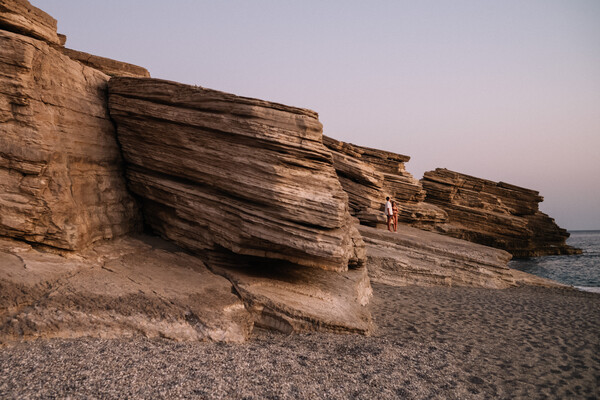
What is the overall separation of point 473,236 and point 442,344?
1329 inches

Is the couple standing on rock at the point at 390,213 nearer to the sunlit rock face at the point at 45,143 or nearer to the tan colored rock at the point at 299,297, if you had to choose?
the tan colored rock at the point at 299,297

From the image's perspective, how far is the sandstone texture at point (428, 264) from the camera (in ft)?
61.7

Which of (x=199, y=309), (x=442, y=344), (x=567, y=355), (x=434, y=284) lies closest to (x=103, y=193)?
(x=199, y=309)

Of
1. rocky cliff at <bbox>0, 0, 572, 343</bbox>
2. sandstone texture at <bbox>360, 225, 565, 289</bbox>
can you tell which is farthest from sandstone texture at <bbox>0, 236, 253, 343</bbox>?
sandstone texture at <bbox>360, 225, 565, 289</bbox>

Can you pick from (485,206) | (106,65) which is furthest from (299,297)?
(485,206)

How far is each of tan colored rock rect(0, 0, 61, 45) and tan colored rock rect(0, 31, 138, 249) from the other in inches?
20.5

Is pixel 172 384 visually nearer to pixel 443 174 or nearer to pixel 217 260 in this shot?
pixel 217 260

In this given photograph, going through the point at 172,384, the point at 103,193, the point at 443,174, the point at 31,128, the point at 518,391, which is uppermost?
the point at 443,174

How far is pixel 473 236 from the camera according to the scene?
39.9 meters

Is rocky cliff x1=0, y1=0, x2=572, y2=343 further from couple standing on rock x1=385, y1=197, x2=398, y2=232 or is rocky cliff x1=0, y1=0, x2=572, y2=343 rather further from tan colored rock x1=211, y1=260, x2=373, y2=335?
couple standing on rock x1=385, y1=197, x2=398, y2=232

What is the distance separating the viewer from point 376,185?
25922mm

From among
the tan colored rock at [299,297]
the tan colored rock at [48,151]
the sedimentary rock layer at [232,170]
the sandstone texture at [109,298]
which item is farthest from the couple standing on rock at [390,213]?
the tan colored rock at [48,151]

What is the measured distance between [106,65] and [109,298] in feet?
30.2

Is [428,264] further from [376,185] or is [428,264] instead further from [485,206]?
[485,206]
